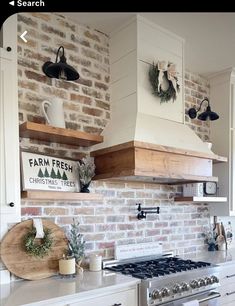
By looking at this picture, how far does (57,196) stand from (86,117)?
2.46 ft

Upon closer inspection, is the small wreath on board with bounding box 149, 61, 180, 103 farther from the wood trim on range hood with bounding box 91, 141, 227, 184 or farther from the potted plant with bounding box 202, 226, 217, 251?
the potted plant with bounding box 202, 226, 217, 251

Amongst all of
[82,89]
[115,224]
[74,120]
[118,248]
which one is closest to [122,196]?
[115,224]

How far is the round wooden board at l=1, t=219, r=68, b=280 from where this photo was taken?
205 cm

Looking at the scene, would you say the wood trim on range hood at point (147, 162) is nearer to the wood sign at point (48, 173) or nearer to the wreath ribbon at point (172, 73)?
the wood sign at point (48, 173)

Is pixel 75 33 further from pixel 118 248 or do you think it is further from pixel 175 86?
pixel 118 248

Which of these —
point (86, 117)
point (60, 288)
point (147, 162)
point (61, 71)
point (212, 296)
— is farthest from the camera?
point (86, 117)

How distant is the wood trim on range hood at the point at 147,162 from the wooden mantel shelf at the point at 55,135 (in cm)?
18

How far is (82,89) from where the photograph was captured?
2627 millimetres

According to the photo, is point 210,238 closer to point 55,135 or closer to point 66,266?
point 66,266

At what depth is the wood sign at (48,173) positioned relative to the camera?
7.19ft

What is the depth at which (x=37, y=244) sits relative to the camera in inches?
85.4

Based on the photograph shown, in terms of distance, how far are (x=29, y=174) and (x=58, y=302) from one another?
867 mm

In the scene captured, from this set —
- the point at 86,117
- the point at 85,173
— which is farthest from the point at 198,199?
the point at 86,117

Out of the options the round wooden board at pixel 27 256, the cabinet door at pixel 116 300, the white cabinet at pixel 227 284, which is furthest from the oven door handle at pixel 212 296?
the round wooden board at pixel 27 256
